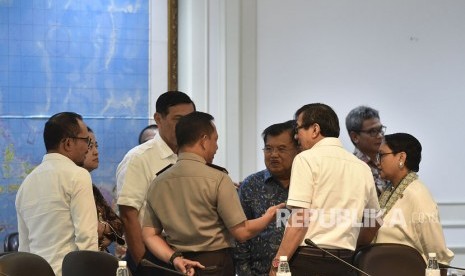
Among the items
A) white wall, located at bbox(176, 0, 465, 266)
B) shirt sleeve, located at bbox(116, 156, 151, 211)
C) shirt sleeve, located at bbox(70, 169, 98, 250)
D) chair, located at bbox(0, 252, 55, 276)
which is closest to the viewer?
chair, located at bbox(0, 252, 55, 276)

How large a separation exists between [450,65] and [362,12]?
2.46 ft

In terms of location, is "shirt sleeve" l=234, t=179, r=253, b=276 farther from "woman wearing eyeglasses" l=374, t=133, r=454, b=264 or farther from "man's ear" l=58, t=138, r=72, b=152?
"man's ear" l=58, t=138, r=72, b=152

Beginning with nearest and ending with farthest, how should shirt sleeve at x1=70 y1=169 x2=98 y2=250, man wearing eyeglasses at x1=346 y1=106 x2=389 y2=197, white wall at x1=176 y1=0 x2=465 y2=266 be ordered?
shirt sleeve at x1=70 y1=169 x2=98 y2=250 → man wearing eyeglasses at x1=346 y1=106 x2=389 y2=197 → white wall at x1=176 y1=0 x2=465 y2=266

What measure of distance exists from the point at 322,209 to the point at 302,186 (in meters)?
0.14

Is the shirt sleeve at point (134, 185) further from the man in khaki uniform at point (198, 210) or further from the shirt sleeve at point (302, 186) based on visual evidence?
the shirt sleeve at point (302, 186)

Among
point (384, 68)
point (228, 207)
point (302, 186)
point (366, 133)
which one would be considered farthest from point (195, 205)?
point (384, 68)

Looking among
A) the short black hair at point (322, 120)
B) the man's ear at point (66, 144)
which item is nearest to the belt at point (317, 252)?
the short black hair at point (322, 120)

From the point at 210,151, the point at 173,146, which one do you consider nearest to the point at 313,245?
the point at 210,151

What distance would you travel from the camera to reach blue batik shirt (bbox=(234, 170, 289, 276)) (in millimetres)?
4164

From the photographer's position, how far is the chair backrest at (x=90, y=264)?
358 cm

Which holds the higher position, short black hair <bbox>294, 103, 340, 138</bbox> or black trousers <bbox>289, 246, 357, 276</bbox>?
short black hair <bbox>294, 103, 340, 138</bbox>

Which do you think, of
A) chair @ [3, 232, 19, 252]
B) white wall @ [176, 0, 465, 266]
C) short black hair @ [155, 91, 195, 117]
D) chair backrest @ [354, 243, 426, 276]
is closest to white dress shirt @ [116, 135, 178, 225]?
short black hair @ [155, 91, 195, 117]

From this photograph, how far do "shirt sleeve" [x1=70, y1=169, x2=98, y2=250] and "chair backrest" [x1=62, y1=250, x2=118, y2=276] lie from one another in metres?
0.17

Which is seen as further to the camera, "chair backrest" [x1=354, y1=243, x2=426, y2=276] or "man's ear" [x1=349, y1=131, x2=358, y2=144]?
"man's ear" [x1=349, y1=131, x2=358, y2=144]
